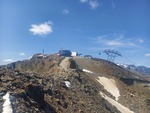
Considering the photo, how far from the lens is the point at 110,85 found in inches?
3022

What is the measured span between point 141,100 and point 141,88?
593 inches

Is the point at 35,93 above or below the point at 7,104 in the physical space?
above

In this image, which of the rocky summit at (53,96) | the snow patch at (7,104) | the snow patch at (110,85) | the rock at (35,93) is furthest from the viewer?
the snow patch at (110,85)

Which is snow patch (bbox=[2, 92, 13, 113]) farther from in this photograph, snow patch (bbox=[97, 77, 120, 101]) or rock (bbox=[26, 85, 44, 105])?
snow patch (bbox=[97, 77, 120, 101])

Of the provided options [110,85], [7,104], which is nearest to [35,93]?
[7,104]

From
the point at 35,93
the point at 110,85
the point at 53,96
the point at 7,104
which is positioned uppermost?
the point at 35,93

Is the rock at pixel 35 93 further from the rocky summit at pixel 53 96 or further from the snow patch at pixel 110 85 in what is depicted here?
the snow patch at pixel 110 85

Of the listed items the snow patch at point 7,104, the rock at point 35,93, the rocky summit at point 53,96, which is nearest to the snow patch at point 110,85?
the rocky summit at point 53,96

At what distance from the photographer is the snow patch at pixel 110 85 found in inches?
2827

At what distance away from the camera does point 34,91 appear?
115 feet

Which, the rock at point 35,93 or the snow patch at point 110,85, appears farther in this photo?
the snow patch at point 110,85

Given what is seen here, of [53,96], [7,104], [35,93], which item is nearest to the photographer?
[7,104]

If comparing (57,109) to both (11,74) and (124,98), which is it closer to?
(11,74)

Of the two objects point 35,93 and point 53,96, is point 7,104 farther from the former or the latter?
point 53,96
